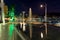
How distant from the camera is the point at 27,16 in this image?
241ft

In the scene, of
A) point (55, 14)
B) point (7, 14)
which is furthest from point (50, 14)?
point (7, 14)

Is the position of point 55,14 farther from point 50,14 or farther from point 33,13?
point 33,13

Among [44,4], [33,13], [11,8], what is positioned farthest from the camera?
[11,8]

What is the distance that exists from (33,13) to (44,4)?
25.9 meters

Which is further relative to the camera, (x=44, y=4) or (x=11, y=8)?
(x=11, y=8)

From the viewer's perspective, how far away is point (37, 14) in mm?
73375

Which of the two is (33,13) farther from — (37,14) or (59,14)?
(59,14)

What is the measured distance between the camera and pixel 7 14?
261ft

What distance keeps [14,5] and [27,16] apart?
1996 centimetres

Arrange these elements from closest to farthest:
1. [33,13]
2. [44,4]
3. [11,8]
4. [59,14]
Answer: [44,4] < [59,14] < [33,13] < [11,8]

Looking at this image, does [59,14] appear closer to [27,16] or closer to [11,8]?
[27,16]

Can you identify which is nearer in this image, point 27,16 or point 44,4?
point 44,4

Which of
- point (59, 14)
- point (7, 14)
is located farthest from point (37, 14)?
point (7, 14)

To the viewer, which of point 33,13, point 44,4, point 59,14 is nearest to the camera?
point 44,4
